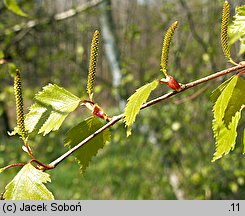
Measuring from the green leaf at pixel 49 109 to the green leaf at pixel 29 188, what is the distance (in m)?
0.11

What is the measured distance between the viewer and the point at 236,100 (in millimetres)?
850

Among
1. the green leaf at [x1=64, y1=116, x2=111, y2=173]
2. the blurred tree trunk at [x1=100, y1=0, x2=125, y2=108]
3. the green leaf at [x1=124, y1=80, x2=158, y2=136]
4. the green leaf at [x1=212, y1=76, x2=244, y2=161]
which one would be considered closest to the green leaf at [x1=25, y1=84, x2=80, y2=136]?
the green leaf at [x1=64, y1=116, x2=111, y2=173]

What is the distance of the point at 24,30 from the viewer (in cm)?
415

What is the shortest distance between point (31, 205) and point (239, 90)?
0.50 metres

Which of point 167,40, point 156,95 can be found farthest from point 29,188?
point 156,95

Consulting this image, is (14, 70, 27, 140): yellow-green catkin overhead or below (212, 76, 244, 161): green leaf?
overhead

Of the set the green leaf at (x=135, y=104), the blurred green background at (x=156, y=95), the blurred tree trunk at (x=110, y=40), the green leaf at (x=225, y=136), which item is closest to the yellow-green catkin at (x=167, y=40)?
Result: the green leaf at (x=135, y=104)

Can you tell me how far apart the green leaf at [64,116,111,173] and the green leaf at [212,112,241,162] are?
0.25m

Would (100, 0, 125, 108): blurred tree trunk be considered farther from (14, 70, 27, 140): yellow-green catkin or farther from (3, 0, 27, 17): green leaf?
(14, 70, 27, 140): yellow-green catkin

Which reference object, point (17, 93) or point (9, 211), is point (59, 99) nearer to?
point (17, 93)

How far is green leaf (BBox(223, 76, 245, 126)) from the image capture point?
84 cm

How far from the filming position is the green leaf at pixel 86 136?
0.95 m

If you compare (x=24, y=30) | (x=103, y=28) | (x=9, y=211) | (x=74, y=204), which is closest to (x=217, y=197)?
(x=103, y=28)

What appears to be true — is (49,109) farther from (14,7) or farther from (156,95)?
(156,95)
